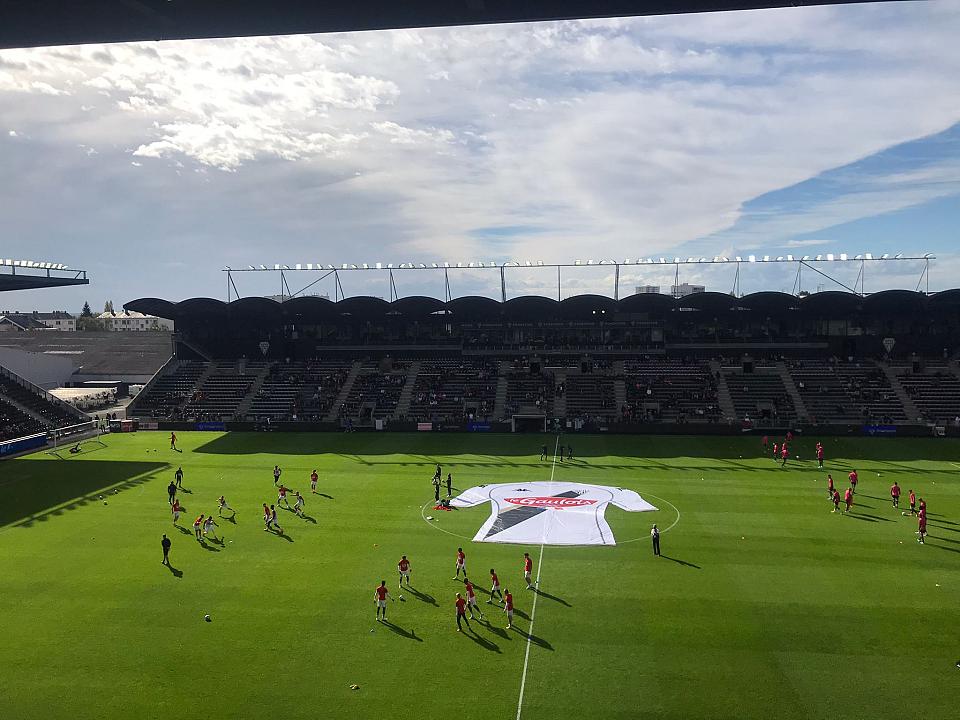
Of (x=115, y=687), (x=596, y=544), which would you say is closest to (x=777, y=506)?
(x=596, y=544)

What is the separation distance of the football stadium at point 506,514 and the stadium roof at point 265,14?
11 centimetres

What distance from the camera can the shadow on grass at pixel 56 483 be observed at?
3528 centimetres

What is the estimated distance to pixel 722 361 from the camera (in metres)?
72.3

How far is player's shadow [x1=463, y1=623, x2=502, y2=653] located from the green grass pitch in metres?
0.07

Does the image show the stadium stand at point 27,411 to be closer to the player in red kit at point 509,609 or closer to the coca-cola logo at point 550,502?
the coca-cola logo at point 550,502

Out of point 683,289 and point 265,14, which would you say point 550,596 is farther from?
point 683,289

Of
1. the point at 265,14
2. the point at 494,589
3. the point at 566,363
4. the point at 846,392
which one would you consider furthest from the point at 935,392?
the point at 265,14

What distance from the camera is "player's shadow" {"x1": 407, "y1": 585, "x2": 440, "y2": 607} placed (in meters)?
22.9

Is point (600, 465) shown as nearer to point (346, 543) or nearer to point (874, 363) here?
point (346, 543)

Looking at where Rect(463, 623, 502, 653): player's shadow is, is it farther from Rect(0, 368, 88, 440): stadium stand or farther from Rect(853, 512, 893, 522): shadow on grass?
Rect(0, 368, 88, 440): stadium stand

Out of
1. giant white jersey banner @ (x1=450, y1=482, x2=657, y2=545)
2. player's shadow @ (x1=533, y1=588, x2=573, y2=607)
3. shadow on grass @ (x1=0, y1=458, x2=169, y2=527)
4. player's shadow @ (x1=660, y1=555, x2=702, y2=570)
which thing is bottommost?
shadow on grass @ (x1=0, y1=458, x2=169, y2=527)

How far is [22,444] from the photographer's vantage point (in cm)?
5259

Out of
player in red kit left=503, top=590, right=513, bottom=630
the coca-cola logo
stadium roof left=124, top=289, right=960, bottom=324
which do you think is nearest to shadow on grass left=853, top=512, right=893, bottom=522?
the coca-cola logo

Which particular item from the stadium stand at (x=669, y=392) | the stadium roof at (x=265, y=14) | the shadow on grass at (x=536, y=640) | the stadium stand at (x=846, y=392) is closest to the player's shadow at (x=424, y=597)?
the shadow on grass at (x=536, y=640)
